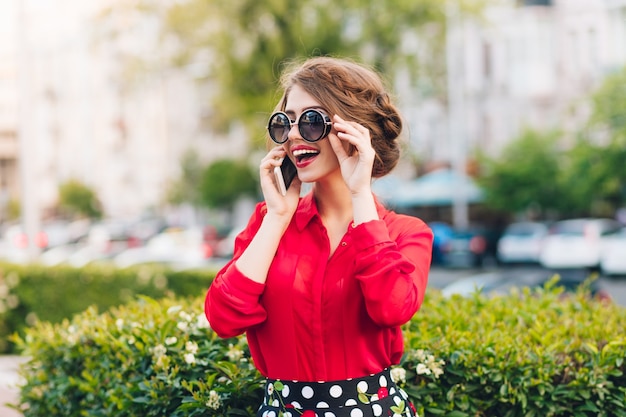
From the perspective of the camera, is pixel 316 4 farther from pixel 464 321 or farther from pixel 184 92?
pixel 184 92

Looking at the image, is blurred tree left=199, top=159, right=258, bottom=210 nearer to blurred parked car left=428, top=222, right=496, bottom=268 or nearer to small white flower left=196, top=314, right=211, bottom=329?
blurred parked car left=428, top=222, right=496, bottom=268

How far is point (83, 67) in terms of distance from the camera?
5756 centimetres

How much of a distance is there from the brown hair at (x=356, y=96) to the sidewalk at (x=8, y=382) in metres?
3.17

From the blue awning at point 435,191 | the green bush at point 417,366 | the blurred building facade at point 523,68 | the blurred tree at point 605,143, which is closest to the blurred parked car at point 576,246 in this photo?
the blurred tree at point 605,143

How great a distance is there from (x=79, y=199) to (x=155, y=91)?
8106mm

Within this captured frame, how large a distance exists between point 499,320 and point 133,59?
918 inches

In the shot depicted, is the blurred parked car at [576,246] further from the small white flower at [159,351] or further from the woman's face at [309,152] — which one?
the woman's face at [309,152]

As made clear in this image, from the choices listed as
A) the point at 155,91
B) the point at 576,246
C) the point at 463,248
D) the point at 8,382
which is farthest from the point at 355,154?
the point at 155,91

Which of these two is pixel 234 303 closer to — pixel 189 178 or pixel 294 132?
pixel 294 132

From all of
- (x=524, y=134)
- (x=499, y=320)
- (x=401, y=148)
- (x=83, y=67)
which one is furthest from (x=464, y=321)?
(x=83, y=67)

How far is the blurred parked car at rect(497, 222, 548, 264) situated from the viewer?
84.6ft

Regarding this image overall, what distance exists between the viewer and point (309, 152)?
249 centimetres

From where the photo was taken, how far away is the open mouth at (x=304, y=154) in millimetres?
2486

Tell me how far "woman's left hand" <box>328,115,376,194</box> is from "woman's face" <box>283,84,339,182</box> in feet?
0.22
